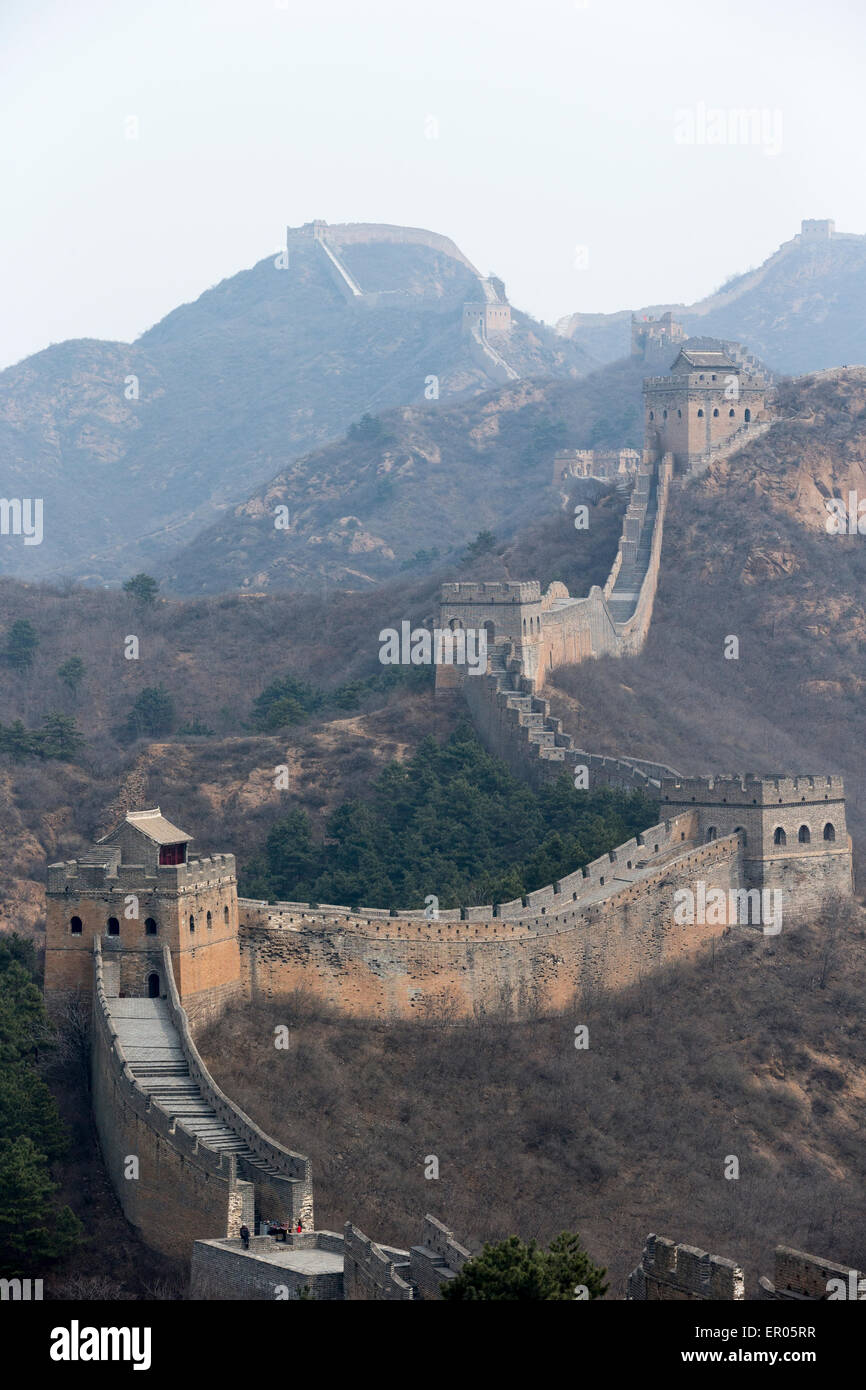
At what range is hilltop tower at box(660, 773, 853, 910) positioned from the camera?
6731 cm

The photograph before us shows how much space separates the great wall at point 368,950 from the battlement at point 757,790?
5 centimetres

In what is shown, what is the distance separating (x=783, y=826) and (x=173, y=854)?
56.4ft

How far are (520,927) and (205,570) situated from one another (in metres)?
86.3

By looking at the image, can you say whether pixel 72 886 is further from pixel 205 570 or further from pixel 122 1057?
pixel 205 570

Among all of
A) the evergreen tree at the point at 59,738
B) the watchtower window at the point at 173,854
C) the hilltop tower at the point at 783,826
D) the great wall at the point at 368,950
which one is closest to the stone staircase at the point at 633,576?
the great wall at the point at 368,950

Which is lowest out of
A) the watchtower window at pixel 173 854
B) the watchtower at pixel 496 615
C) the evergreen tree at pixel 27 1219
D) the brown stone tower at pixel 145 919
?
the evergreen tree at pixel 27 1219

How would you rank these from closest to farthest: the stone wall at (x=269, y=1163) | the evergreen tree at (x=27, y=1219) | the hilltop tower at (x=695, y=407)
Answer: the stone wall at (x=269, y=1163) → the evergreen tree at (x=27, y=1219) → the hilltop tower at (x=695, y=407)

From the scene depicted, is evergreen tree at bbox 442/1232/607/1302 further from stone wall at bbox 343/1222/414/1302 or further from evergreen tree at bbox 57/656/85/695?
evergreen tree at bbox 57/656/85/695

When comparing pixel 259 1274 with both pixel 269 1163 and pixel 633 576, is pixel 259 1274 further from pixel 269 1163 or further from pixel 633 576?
pixel 633 576

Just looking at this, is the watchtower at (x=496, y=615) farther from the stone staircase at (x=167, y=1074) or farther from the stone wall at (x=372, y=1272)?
the stone wall at (x=372, y=1272)

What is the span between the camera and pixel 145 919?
2216 inches

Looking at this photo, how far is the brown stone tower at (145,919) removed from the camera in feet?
184

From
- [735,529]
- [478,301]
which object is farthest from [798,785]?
[478,301]

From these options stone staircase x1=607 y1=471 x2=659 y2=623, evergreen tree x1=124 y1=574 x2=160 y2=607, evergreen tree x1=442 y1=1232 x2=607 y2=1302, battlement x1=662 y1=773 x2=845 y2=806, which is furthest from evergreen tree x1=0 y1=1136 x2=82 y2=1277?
evergreen tree x1=124 y1=574 x2=160 y2=607
